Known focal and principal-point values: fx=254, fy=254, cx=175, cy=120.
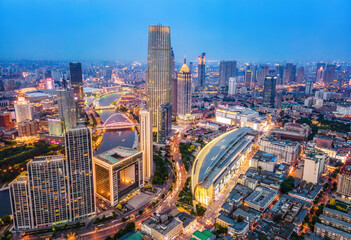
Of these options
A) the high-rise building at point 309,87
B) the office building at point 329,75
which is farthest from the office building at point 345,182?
the office building at point 329,75

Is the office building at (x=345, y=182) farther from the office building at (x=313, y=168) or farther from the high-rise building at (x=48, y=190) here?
the high-rise building at (x=48, y=190)

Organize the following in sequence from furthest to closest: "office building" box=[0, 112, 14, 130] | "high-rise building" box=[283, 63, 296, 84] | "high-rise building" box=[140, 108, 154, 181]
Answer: "high-rise building" box=[283, 63, 296, 84]
"office building" box=[0, 112, 14, 130]
"high-rise building" box=[140, 108, 154, 181]

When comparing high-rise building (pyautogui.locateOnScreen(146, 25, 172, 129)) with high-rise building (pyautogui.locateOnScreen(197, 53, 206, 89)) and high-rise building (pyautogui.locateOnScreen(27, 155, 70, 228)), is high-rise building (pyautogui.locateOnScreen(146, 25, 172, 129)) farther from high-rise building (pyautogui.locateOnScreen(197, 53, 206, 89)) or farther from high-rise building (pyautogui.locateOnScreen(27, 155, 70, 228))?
high-rise building (pyautogui.locateOnScreen(197, 53, 206, 89))

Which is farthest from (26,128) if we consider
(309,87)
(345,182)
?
(309,87)

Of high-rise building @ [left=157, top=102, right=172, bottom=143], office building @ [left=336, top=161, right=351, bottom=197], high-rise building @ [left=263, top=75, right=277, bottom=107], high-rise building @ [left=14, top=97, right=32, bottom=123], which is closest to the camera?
office building @ [left=336, top=161, right=351, bottom=197]

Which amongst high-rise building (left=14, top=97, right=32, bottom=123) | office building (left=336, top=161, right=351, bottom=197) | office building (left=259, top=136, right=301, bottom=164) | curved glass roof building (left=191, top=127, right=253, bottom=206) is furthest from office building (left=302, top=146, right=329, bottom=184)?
high-rise building (left=14, top=97, right=32, bottom=123)

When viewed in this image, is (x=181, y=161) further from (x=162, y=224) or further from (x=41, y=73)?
(x=41, y=73)

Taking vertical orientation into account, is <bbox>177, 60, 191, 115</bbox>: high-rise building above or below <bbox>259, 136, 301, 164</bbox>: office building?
above

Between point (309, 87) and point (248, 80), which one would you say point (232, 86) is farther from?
point (309, 87)
